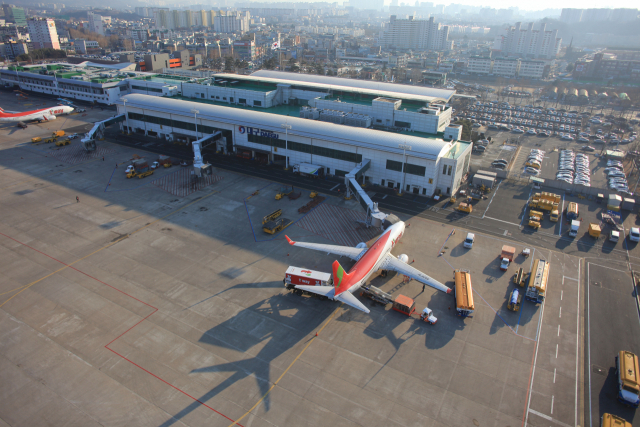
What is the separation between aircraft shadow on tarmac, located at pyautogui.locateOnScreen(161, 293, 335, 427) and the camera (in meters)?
38.6

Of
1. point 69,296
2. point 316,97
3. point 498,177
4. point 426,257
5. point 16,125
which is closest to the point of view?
point 69,296

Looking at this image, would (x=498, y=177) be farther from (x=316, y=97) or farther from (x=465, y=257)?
(x=316, y=97)

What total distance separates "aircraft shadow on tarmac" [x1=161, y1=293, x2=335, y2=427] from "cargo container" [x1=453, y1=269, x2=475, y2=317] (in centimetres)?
1648

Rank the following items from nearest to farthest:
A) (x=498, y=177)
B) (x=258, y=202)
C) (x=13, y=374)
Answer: (x=13, y=374), (x=258, y=202), (x=498, y=177)

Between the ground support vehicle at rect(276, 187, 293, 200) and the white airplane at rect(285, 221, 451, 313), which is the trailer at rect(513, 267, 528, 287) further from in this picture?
the ground support vehicle at rect(276, 187, 293, 200)

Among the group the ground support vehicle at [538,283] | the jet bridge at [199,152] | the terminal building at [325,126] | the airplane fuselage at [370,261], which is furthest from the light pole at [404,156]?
the jet bridge at [199,152]

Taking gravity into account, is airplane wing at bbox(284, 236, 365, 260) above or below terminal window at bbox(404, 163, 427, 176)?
below

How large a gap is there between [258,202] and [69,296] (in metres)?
36.3

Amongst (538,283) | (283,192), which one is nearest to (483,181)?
(538,283)

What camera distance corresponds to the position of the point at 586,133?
137250 mm

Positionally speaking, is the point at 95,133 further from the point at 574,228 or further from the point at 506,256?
the point at 574,228

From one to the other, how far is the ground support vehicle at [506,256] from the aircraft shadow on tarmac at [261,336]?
28261 millimetres

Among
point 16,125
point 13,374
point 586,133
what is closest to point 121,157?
point 16,125

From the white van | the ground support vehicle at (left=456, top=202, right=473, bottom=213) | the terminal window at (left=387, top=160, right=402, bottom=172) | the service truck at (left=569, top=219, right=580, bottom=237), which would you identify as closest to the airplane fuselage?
the white van
